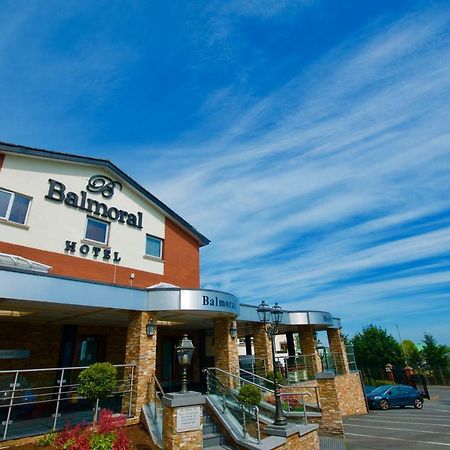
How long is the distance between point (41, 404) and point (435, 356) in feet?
157

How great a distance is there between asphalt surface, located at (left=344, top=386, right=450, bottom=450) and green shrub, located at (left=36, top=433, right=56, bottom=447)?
368 inches

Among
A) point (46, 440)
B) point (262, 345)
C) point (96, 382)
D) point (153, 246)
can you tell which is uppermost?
point (153, 246)

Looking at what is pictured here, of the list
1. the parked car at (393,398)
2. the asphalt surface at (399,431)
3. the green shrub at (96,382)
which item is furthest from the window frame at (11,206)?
the parked car at (393,398)

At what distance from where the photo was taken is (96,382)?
29.3 feet

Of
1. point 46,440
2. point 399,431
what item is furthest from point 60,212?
point 399,431

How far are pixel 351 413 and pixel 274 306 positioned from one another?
43.5ft

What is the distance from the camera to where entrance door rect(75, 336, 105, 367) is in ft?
50.6

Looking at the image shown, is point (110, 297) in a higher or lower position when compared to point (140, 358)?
higher

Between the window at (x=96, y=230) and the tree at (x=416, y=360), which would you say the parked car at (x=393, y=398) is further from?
the tree at (x=416, y=360)

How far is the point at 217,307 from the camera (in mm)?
12898

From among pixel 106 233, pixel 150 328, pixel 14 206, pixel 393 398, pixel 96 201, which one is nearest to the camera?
pixel 150 328

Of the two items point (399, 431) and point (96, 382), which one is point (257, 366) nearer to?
point (399, 431)

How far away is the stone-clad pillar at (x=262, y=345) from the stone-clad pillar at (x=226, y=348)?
379 centimetres

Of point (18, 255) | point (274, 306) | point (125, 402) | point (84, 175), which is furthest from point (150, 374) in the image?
point (84, 175)
